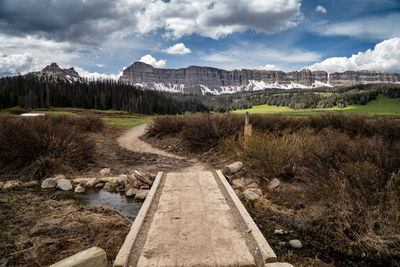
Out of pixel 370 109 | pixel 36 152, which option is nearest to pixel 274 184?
pixel 36 152

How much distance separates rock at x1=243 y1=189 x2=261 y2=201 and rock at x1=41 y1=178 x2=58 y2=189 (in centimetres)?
561

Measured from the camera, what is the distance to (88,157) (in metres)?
8.87

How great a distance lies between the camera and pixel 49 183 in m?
6.42

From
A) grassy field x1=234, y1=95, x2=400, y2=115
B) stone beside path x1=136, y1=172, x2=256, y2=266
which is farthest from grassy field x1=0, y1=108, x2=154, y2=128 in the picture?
grassy field x1=234, y1=95, x2=400, y2=115

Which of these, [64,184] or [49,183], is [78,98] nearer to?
[49,183]

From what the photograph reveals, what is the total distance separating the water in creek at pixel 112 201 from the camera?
16.9ft

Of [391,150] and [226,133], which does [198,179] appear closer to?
[391,150]

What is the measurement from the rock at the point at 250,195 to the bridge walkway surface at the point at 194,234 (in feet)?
3.15

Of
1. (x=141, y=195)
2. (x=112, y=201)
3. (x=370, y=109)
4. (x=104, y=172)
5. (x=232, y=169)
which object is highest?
(x=370, y=109)

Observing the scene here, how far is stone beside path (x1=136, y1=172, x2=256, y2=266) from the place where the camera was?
2600 mm

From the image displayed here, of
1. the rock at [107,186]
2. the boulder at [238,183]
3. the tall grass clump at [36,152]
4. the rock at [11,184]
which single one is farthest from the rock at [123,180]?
the boulder at [238,183]

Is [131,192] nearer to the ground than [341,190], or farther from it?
nearer to the ground

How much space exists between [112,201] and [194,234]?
3445 mm

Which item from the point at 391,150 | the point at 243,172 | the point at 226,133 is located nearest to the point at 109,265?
the point at 243,172
